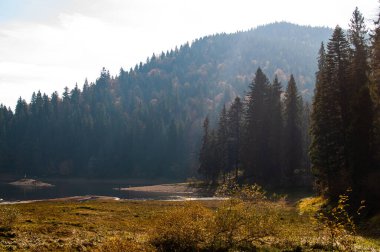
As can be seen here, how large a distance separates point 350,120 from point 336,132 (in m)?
3.75

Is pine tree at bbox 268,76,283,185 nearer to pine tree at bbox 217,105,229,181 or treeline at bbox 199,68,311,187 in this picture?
treeline at bbox 199,68,311,187

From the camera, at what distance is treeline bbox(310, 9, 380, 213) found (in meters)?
39.2

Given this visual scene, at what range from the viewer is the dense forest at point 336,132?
40219 mm

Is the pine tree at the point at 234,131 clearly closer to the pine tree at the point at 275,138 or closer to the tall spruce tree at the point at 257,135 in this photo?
the tall spruce tree at the point at 257,135

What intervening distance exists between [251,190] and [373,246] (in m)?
7.19

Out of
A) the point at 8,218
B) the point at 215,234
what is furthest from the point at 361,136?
the point at 8,218

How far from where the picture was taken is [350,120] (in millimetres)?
45312

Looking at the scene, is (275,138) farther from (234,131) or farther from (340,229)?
(340,229)

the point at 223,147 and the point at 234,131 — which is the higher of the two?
the point at 234,131

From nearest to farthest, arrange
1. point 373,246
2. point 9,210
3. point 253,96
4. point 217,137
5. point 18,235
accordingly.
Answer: point 373,246 < point 18,235 < point 9,210 < point 253,96 < point 217,137

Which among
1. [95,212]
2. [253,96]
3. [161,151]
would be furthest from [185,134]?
[95,212]

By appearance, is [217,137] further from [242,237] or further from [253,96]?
[242,237]

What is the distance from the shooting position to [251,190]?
84.5 feet

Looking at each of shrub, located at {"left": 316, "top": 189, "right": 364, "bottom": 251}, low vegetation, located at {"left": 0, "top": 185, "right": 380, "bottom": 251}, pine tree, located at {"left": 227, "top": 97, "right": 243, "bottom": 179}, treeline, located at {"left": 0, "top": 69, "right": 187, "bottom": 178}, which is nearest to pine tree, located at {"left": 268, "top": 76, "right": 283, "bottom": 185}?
pine tree, located at {"left": 227, "top": 97, "right": 243, "bottom": 179}
